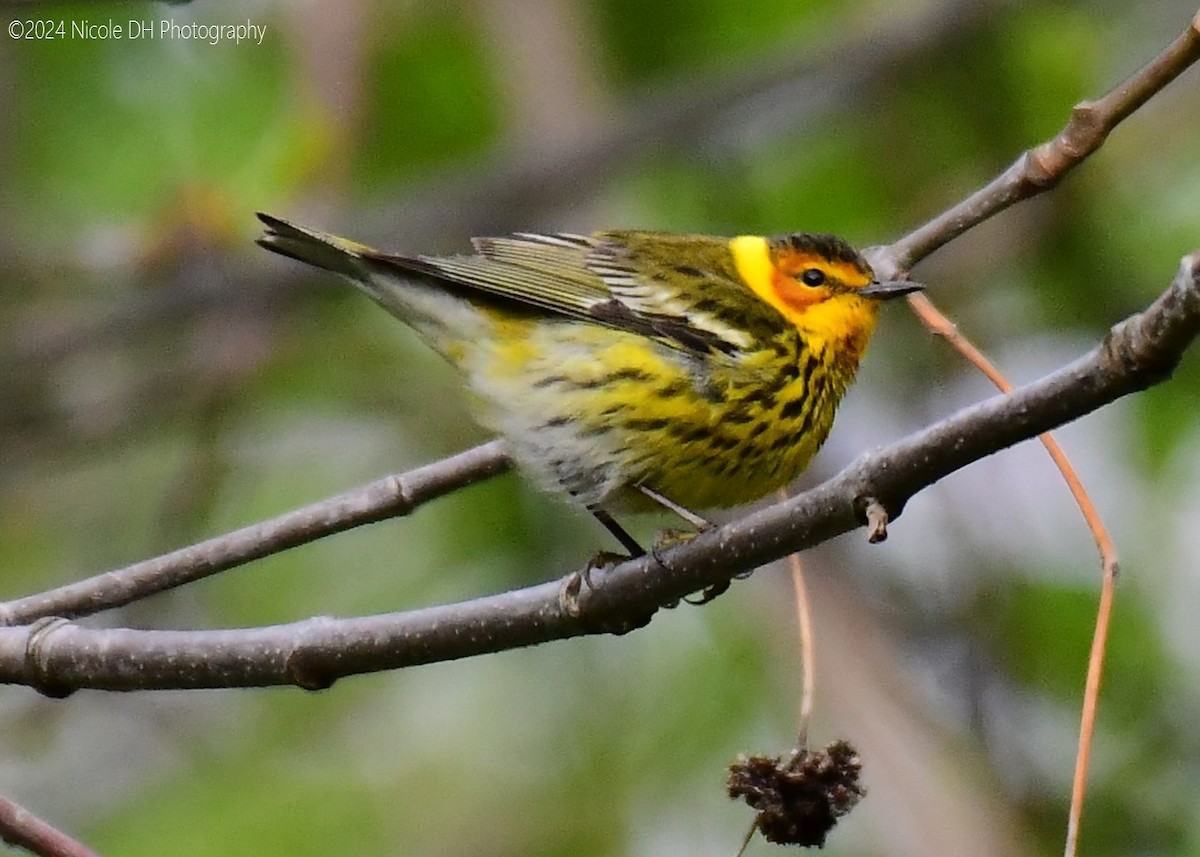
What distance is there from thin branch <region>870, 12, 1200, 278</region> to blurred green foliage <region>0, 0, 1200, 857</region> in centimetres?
208

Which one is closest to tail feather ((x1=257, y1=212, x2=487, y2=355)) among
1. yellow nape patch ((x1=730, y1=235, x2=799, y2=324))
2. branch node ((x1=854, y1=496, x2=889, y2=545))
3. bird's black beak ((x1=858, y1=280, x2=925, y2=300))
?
yellow nape patch ((x1=730, y1=235, x2=799, y2=324))

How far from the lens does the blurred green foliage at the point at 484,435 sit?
→ 5.44m

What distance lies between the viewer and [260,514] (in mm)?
6516

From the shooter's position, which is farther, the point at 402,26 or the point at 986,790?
the point at 402,26

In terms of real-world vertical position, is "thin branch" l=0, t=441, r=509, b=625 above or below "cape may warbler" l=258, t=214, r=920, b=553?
below

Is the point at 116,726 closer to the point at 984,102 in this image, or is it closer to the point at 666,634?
the point at 666,634

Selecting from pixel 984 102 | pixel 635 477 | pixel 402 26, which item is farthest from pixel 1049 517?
pixel 402 26

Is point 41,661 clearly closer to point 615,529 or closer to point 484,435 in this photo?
point 615,529

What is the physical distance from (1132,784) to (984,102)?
9.22 feet

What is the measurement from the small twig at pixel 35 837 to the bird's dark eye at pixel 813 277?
2.55m

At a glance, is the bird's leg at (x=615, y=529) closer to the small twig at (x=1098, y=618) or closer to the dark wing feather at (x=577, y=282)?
the dark wing feather at (x=577, y=282)

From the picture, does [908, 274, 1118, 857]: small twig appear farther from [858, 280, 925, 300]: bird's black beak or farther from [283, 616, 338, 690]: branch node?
[283, 616, 338, 690]: branch node

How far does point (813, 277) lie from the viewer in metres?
4.41

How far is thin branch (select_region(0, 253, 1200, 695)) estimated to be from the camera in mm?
2477
